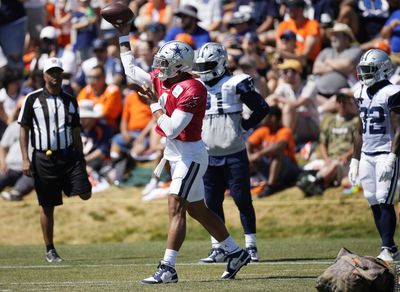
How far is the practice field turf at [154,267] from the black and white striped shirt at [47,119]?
4.47 feet

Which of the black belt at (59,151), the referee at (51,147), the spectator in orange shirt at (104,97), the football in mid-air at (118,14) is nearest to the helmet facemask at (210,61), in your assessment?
the football in mid-air at (118,14)

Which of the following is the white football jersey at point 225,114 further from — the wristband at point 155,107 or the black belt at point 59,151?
the wristband at point 155,107

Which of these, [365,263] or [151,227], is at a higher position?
[365,263]

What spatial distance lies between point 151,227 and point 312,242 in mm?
3215

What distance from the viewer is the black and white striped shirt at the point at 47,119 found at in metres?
12.4

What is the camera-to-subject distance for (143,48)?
18484 mm

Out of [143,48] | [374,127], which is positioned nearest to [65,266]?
[374,127]

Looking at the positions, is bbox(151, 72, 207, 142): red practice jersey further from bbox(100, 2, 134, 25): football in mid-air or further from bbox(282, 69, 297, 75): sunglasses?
bbox(282, 69, 297, 75): sunglasses

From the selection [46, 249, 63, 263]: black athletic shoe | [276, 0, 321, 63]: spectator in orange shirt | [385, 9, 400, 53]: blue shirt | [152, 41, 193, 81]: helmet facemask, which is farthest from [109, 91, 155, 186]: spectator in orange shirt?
[152, 41, 193, 81]: helmet facemask

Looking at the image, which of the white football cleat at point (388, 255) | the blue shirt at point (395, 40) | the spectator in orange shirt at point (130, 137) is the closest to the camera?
the white football cleat at point (388, 255)

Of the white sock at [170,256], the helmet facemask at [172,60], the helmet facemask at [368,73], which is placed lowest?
the white sock at [170,256]

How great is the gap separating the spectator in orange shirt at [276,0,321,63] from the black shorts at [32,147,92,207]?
20.8 ft

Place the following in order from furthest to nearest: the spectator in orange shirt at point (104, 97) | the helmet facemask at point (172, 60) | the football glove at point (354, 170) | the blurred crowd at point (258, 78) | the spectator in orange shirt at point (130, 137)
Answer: the spectator in orange shirt at point (104, 97)
the spectator in orange shirt at point (130, 137)
the blurred crowd at point (258, 78)
the football glove at point (354, 170)
the helmet facemask at point (172, 60)

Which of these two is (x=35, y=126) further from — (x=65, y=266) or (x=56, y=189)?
(x=65, y=266)
